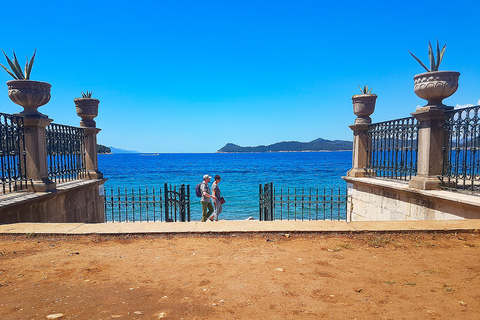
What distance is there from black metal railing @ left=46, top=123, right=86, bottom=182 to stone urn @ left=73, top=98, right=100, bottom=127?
39cm

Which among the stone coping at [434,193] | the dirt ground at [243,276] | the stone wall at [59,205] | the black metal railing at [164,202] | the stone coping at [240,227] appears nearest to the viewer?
the dirt ground at [243,276]

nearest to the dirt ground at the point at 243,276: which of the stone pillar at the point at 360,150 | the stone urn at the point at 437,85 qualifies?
the stone urn at the point at 437,85

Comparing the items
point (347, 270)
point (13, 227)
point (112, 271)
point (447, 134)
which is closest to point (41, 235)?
point (13, 227)

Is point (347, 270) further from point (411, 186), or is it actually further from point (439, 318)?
point (411, 186)

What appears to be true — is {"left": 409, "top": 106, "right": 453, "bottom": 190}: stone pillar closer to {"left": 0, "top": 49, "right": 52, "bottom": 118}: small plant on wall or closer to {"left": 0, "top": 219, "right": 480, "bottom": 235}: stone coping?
{"left": 0, "top": 219, "right": 480, "bottom": 235}: stone coping

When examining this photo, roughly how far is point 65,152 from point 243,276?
26.8ft

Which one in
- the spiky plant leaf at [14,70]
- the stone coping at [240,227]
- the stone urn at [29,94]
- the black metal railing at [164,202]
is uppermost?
the spiky plant leaf at [14,70]

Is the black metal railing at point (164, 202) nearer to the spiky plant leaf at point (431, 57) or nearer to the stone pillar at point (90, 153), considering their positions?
the stone pillar at point (90, 153)

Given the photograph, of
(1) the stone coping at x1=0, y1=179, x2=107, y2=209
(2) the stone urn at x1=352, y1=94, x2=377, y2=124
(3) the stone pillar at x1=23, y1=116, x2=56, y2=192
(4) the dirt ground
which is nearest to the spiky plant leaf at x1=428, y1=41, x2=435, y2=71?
(2) the stone urn at x1=352, y1=94, x2=377, y2=124

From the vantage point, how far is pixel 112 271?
3.70 m

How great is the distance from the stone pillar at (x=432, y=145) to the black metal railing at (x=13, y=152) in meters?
9.78

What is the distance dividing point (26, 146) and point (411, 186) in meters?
9.72

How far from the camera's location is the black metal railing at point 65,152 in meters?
8.57

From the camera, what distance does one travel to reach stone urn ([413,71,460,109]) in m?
6.96
